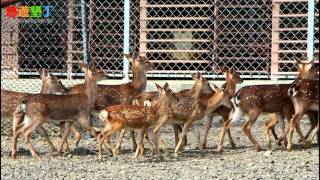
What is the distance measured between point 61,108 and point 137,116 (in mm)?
600

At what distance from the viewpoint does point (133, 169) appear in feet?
18.0

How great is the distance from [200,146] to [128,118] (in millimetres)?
897

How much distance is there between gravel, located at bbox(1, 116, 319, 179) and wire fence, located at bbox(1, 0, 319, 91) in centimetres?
223

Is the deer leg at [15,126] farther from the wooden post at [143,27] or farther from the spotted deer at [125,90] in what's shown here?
the wooden post at [143,27]

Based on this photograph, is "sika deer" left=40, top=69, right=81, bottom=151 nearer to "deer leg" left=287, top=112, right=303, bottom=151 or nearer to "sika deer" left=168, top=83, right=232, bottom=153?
"sika deer" left=168, top=83, right=232, bottom=153

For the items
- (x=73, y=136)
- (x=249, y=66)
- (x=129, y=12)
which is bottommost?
(x=73, y=136)

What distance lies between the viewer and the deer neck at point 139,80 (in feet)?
24.3

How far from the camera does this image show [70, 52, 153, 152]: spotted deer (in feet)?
23.0

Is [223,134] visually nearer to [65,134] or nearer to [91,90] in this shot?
[91,90]

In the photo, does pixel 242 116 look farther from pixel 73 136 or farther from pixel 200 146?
pixel 73 136

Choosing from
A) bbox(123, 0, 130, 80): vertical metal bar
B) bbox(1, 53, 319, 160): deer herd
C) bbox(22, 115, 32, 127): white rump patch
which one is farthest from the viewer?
bbox(123, 0, 130, 80): vertical metal bar

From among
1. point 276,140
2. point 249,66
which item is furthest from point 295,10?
→ point 276,140

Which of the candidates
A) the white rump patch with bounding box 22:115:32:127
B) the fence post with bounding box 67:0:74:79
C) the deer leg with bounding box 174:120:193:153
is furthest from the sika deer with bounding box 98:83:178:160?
the fence post with bounding box 67:0:74:79

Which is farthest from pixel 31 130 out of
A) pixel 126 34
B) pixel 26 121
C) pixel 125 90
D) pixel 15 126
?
pixel 126 34
